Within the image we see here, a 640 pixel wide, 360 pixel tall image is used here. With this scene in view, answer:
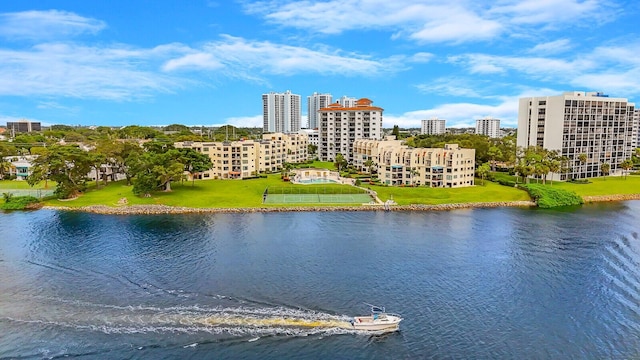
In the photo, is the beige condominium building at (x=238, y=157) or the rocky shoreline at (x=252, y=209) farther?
the beige condominium building at (x=238, y=157)

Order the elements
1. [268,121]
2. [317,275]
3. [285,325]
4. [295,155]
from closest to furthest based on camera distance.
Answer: [285,325], [317,275], [295,155], [268,121]

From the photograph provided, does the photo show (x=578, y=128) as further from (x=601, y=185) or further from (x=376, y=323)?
(x=376, y=323)

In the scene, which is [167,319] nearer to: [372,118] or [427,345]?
[427,345]

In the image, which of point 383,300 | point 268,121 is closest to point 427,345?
point 383,300

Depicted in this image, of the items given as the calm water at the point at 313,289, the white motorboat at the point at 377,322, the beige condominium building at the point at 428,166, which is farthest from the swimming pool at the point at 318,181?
the white motorboat at the point at 377,322

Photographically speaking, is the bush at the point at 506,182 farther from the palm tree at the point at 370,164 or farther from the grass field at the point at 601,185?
the palm tree at the point at 370,164

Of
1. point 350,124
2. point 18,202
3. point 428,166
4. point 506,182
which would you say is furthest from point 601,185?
point 18,202

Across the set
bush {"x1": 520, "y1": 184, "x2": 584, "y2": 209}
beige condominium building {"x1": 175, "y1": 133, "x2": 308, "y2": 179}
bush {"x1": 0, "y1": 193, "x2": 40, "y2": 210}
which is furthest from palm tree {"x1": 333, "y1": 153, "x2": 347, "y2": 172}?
bush {"x1": 0, "y1": 193, "x2": 40, "y2": 210}
